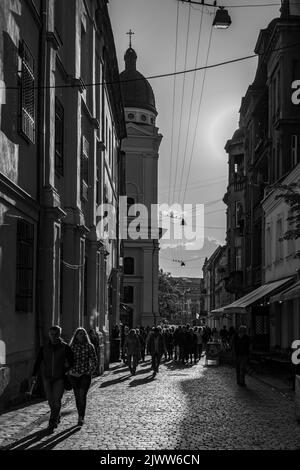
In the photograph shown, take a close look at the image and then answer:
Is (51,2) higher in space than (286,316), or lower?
higher

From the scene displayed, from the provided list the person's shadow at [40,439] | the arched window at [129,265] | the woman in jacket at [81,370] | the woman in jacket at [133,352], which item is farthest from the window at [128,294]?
the person's shadow at [40,439]

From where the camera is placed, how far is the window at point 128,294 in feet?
247

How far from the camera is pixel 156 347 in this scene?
90.0ft

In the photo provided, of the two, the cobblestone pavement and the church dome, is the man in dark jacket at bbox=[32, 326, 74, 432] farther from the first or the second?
the church dome

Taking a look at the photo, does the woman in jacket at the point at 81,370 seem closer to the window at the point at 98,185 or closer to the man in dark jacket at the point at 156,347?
the man in dark jacket at the point at 156,347

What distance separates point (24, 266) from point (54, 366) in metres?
4.26

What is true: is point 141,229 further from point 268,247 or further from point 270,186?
point 270,186

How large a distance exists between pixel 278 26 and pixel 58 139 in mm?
17390

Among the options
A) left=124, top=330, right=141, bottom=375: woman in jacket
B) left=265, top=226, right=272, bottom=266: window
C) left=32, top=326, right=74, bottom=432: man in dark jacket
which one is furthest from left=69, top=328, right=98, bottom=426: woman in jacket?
left=265, top=226, right=272, bottom=266: window

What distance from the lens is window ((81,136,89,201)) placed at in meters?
24.5

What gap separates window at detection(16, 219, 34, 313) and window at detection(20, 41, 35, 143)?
1892 millimetres

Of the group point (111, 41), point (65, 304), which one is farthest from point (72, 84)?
point (111, 41)

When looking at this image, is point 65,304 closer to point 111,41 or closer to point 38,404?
point 38,404
